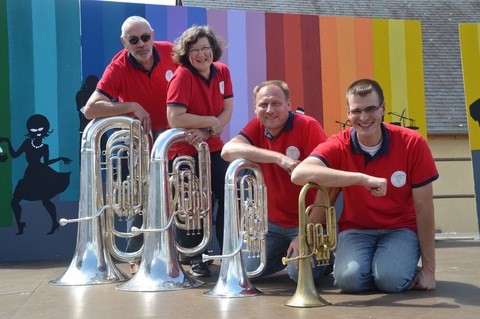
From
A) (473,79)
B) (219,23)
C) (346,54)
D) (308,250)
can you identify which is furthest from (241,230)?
(473,79)

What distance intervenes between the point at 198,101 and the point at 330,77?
8.06ft

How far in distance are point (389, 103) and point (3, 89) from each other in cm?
354

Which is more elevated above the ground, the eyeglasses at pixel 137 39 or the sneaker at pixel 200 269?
the eyeglasses at pixel 137 39

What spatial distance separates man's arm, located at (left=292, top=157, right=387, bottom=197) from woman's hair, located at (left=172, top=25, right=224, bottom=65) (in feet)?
4.36

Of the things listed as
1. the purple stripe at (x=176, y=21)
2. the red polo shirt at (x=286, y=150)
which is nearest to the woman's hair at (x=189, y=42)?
the red polo shirt at (x=286, y=150)

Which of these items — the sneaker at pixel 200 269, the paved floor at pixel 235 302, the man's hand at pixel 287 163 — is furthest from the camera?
the sneaker at pixel 200 269

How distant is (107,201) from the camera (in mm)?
4918

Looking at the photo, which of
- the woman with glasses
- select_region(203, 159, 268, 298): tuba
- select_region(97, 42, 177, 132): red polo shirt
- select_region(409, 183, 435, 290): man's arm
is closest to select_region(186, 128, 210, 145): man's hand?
the woman with glasses

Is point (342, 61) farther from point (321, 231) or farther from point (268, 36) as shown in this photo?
point (321, 231)

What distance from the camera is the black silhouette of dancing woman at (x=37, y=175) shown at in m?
6.36

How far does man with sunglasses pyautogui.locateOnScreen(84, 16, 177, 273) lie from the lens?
199 inches

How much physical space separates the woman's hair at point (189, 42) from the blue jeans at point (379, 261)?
1.62m

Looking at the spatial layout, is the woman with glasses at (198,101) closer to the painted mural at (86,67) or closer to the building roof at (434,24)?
the painted mural at (86,67)

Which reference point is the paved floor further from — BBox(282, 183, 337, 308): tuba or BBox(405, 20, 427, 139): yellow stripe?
BBox(405, 20, 427, 139): yellow stripe
